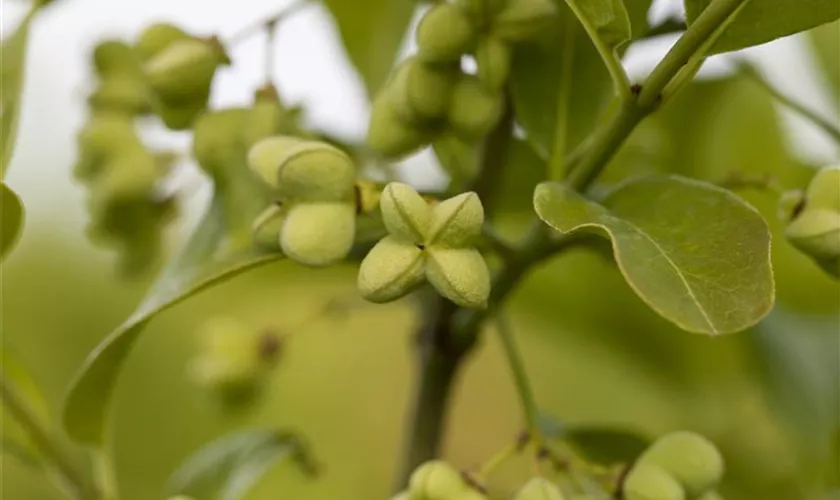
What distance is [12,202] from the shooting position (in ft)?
1.71

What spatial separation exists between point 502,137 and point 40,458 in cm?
34

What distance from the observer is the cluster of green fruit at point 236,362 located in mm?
744

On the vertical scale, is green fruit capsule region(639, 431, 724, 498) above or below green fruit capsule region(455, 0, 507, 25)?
below

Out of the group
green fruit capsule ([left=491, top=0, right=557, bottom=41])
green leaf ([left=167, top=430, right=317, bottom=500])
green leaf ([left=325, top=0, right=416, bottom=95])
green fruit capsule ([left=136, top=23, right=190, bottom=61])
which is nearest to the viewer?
green fruit capsule ([left=491, top=0, right=557, bottom=41])

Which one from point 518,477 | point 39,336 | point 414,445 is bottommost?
point 518,477

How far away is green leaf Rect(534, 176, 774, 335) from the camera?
1.32 ft

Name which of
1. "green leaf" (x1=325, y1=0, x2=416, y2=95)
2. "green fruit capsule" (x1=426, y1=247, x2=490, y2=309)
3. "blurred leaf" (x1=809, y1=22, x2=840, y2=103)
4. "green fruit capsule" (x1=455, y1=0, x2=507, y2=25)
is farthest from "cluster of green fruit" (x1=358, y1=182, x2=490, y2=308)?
"blurred leaf" (x1=809, y1=22, x2=840, y2=103)

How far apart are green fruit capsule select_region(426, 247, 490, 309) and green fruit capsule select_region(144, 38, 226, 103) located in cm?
22

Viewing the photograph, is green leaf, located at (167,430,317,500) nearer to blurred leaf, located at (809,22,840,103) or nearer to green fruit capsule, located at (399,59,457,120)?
green fruit capsule, located at (399,59,457,120)

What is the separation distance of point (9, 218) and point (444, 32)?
0.23 m

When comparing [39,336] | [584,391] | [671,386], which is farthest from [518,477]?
[39,336]

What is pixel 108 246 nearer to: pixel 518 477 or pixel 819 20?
pixel 819 20

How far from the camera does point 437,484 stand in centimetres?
48

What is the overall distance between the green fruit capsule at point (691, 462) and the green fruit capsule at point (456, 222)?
150 mm
